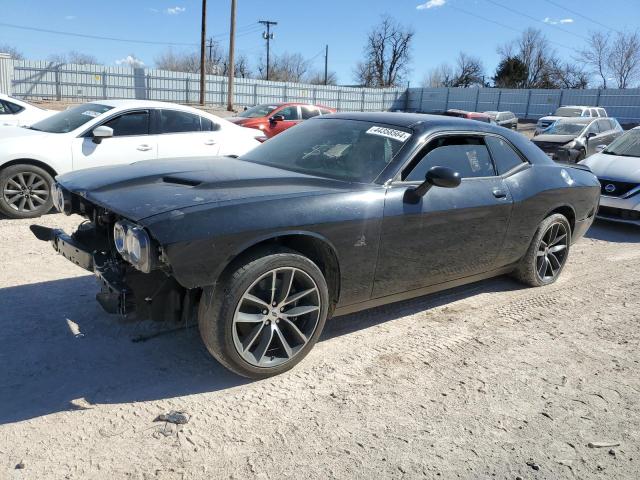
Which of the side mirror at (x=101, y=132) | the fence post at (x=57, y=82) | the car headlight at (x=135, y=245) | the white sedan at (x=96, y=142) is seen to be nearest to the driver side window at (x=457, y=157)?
the car headlight at (x=135, y=245)

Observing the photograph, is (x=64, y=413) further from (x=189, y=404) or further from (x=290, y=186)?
(x=290, y=186)

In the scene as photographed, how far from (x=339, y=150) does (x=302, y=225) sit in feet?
3.49

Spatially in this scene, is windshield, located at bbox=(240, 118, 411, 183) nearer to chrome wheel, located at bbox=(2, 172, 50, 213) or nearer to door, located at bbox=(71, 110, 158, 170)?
door, located at bbox=(71, 110, 158, 170)

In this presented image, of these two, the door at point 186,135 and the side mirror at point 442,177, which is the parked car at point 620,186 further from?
the door at point 186,135

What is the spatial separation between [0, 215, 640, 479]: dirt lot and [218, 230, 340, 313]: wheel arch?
1.79ft

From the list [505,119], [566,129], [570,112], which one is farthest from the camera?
[505,119]

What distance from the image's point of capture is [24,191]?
656 cm

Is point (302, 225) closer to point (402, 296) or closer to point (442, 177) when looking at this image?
point (442, 177)

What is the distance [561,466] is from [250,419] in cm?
154

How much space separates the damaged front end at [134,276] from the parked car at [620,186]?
7.09m

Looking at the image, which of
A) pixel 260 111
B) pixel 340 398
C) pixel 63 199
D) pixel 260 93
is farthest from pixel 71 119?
pixel 260 93

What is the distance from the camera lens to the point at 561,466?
8.59ft

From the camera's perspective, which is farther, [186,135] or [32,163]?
[186,135]

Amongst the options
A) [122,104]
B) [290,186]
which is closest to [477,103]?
[122,104]
